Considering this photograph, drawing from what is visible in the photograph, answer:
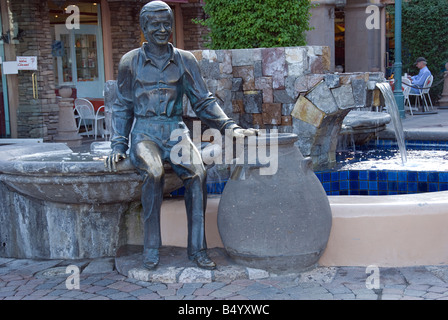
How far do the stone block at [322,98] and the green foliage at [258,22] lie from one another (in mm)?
672

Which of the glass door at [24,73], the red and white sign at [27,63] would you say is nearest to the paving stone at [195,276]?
the glass door at [24,73]

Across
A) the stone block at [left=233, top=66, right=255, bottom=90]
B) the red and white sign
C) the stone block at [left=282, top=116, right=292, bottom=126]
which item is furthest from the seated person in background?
the stone block at [left=233, top=66, right=255, bottom=90]

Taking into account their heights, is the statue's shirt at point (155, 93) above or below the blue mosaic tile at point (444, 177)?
above

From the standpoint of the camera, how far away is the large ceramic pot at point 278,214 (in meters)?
3.89

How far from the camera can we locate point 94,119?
39.4ft

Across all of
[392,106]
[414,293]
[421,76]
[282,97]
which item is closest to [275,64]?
[282,97]

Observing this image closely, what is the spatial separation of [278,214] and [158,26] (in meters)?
1.37

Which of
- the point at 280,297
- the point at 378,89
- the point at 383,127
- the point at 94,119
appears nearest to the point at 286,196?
the point at 280,297

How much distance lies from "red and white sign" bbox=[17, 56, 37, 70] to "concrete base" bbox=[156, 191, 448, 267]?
886 centimetres

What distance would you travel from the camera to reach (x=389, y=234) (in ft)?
Result: 13.5

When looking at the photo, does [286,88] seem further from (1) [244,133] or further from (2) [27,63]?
(2) [27,63]

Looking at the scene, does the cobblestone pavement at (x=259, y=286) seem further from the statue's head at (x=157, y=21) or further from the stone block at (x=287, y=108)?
the stone block at (x=287, y=108)

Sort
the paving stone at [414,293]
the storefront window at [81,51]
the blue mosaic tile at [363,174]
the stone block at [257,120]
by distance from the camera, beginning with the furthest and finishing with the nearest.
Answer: the storefront window at [81,51] → the stone block at [257,120] → the blue mosaic tile at [363,174] → the paving stone at [414,293]

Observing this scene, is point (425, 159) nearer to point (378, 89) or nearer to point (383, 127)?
point (383, 127)
